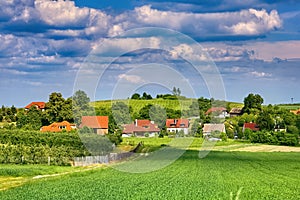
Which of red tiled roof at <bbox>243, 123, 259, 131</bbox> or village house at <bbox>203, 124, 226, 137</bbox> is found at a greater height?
red tiled roof at <bbox>243, 123, 259, 131</bbox>

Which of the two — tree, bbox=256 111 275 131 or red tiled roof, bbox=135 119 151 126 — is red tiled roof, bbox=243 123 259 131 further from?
red tiled roof, bbox=135 119 151 126

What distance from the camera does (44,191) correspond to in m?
28.5

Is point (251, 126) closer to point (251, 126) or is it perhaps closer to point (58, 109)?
point (251, 126)

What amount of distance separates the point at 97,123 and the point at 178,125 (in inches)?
492

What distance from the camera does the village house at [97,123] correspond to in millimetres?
68231

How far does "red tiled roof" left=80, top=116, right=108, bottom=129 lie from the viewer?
225 ft

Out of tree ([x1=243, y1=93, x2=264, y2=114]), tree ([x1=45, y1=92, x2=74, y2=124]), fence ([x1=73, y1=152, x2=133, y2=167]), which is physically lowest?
fence ([x1=73, y1=152, x2=133, y2=167])

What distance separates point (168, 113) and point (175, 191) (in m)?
51.2

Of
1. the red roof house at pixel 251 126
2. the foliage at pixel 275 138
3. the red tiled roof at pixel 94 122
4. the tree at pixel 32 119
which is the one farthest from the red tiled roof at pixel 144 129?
the red roof house at pixel 251 126

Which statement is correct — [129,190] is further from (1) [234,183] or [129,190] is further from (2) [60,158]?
(2) [60,158]

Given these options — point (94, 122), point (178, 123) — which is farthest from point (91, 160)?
point (178, 123)

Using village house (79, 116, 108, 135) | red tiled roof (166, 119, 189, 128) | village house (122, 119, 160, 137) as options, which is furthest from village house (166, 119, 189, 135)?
village house (79, 116, 108, 135)

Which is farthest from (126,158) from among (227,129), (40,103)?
(40,103)

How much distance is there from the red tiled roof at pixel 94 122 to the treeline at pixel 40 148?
197 centimetres
